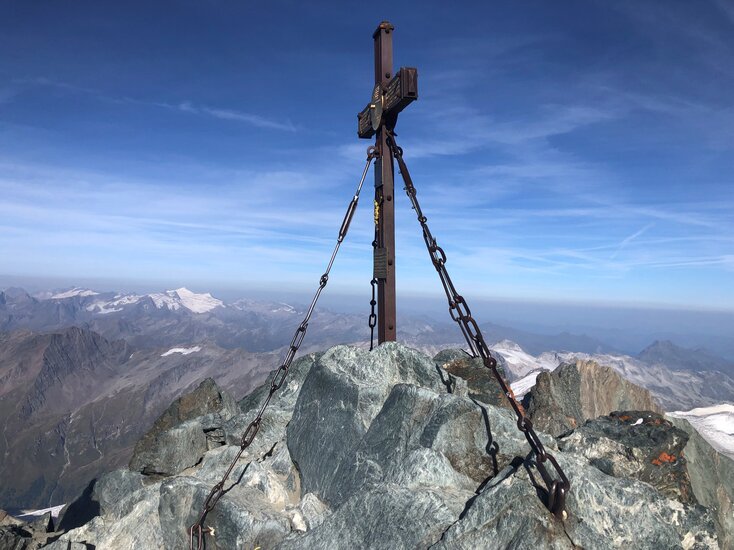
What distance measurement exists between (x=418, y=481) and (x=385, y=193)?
740 centimetres

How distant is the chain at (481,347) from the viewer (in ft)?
23.8

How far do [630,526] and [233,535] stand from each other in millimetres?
7819

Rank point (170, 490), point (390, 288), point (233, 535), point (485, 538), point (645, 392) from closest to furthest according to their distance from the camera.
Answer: point (485, 538) < point (233, 535) < point (170, 490) < point (390, 288) < point (645, 392)

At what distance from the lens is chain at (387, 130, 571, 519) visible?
7.26m

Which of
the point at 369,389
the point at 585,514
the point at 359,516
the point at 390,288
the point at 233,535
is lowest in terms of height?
the point at 233,535

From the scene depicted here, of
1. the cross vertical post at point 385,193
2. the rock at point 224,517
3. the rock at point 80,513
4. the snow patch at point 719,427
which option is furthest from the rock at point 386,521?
the snow patch at point 719,427

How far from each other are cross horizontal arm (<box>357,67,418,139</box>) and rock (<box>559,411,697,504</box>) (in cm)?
938

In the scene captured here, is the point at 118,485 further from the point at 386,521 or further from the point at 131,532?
the point at 386,521

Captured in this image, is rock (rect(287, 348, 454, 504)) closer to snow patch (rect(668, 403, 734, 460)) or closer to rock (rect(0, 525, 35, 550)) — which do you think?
rock (rect(0, 525, 35, 550))

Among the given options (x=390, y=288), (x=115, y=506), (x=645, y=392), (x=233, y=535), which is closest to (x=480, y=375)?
(x=390, y=288)

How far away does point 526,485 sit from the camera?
7.67m

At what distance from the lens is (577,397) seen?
28281 mm

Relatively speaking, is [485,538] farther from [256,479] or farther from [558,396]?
[558,396]

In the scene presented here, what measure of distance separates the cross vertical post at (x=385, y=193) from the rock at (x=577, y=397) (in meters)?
14.1
